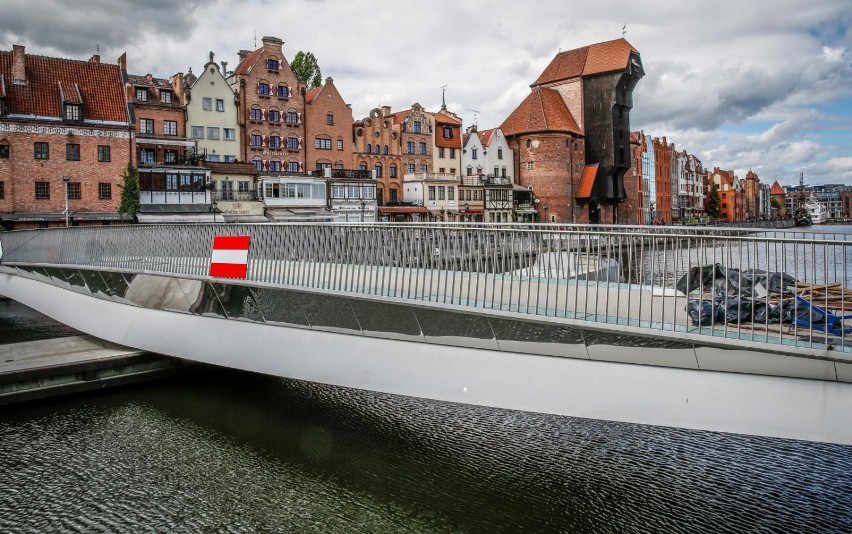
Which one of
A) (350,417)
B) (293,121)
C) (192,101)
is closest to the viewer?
(350,417)

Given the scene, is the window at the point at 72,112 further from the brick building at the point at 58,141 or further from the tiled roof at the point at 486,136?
the tiled roof at the point at 486,136

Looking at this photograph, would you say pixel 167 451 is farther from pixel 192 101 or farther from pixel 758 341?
pixel 192 101

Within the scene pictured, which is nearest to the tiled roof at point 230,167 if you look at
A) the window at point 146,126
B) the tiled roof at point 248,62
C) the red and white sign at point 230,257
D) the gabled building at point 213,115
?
the gabled building at point 213,115

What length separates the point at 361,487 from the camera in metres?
9.55

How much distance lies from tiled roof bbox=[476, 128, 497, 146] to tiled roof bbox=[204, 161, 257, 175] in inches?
1136

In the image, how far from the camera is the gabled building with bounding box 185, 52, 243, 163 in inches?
1881

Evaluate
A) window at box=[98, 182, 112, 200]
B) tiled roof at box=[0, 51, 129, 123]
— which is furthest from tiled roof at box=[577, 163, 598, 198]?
window at box=[98, 182, 112, 200]

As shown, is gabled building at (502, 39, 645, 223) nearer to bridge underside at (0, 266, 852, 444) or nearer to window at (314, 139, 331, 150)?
window at (314, 139, 331, 150)

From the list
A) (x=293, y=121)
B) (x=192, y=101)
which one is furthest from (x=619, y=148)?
(x=192, y=101)

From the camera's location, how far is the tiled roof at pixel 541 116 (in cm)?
7112

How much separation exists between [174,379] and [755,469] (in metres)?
12.1

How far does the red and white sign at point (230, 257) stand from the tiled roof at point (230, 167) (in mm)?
36203

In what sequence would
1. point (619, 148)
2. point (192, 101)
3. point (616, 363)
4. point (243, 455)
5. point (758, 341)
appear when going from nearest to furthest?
point (758, 341), point (616, 363), point (243, 455), point (192, 101), point (619, 148)

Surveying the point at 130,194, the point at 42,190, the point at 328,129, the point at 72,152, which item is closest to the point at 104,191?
the point at 72,152
